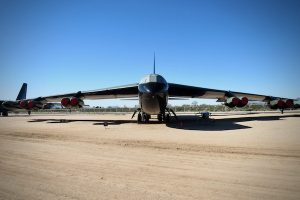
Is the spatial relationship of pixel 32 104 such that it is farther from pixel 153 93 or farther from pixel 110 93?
pixel 153 93

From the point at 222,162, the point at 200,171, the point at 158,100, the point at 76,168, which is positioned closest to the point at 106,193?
the point at 76,168

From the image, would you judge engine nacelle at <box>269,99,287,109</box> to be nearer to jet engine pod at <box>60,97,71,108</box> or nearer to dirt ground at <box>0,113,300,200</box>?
dirt ground at <box>0,113,300,200</box>

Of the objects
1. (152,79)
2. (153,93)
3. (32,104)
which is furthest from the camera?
(32,104)

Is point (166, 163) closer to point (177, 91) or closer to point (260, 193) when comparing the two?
point (260, 193)

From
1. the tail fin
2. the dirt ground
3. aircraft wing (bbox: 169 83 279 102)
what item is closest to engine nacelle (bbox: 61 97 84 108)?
aircraft wing (bbox: 169 83 279 102)

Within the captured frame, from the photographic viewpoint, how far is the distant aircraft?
53.7 ft

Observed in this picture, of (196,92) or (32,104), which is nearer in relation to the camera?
(196,92)

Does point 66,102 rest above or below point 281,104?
above

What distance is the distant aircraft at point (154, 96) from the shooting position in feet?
53.7

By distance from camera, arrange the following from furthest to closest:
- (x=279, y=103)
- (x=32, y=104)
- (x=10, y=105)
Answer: (x=10, y=105), (x=32, y=104), (x=279, y=103)

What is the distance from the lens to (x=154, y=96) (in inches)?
627

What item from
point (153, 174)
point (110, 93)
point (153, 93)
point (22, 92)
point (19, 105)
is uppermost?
point (22, 92)

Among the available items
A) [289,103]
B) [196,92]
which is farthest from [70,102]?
[289,103]

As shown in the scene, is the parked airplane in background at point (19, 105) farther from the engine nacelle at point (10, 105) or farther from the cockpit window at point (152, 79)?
the cockpit window at point (152, 79)
